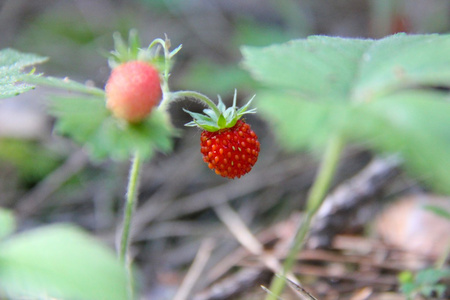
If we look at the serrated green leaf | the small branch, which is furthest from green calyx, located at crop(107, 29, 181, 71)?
the small branch

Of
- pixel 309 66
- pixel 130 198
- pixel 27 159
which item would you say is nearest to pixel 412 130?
pixel 309 66

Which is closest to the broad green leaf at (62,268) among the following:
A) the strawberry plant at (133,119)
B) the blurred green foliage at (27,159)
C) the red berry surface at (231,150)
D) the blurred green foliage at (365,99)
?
the strawberry plant at (133,119)

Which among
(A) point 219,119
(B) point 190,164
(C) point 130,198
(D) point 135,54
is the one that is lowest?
(C) point 130,198

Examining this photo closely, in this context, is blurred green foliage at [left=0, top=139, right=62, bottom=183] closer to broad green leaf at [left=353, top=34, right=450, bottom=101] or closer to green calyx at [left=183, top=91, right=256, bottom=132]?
green calyx at [left=183, top=91, right=256, bottom=132]

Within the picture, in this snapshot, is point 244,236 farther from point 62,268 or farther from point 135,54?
point 62,268

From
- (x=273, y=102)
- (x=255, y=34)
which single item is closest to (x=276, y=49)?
(x=273, y=102)

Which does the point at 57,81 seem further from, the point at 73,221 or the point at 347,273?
the point at 73,221
